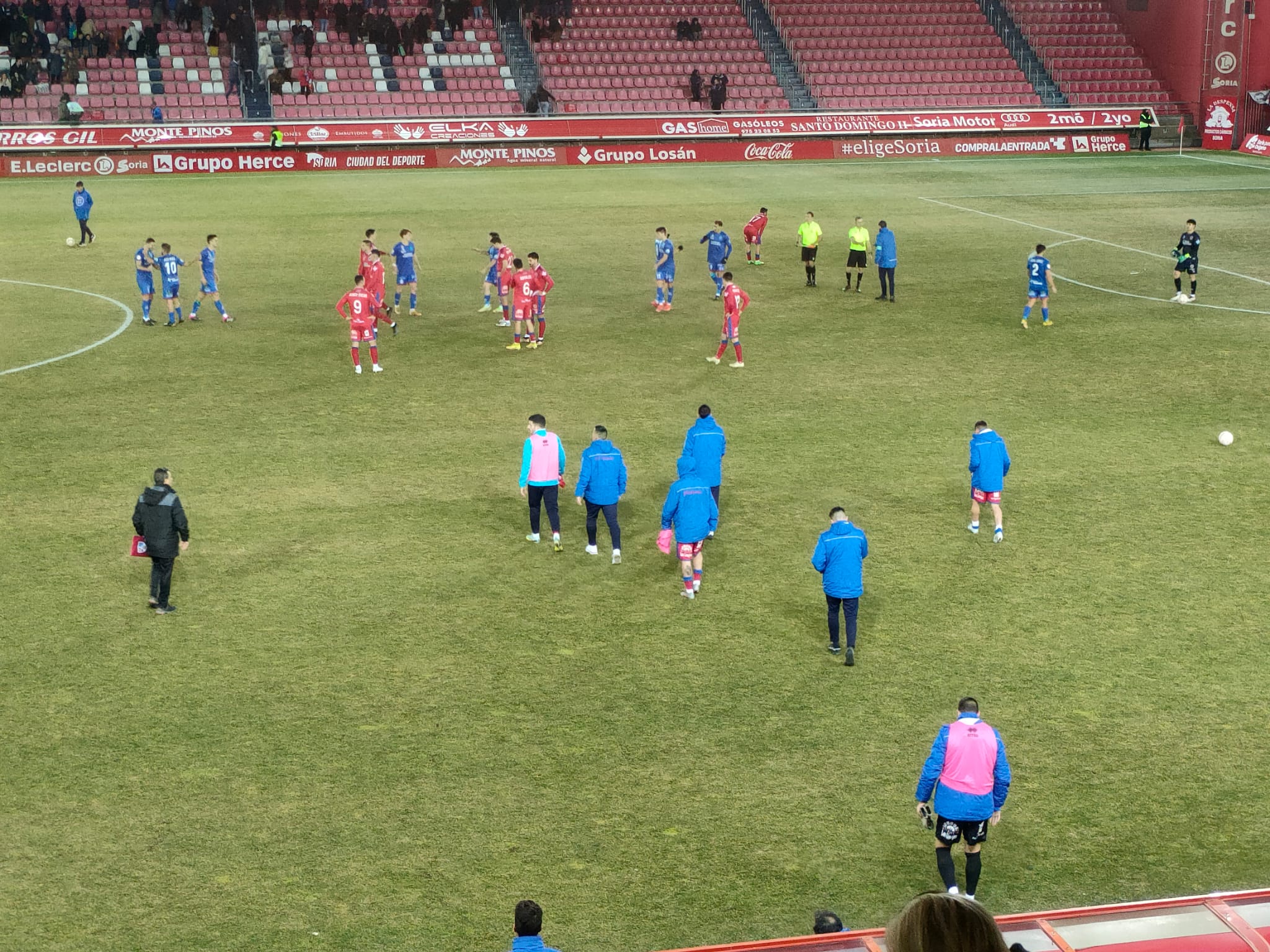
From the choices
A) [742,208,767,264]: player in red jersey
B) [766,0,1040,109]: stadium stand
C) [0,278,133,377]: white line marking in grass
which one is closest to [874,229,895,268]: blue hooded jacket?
[742,208,767,264]: player in red jersey

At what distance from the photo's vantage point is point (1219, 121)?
6506 cm

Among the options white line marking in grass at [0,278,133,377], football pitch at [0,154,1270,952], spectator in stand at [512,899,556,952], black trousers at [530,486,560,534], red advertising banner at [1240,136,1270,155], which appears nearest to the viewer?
spectator in stand at [512,899,556,952]

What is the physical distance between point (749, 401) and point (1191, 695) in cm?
1196

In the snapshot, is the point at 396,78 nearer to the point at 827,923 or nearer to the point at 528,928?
the point at 528,928

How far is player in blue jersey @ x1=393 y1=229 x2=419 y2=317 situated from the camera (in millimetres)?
30406

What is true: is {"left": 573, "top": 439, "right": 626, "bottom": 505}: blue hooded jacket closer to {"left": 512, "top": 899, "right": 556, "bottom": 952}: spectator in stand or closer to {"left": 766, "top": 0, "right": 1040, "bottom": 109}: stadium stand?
{"left": 512, "top": 899, "right": 556, "bottom": 952}: spectator in stand

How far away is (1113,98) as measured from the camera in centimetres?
6825

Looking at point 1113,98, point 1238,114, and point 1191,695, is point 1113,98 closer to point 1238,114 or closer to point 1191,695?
point 1238,114

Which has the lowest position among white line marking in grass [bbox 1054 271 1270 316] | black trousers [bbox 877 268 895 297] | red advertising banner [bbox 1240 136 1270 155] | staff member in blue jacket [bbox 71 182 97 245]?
white line marking in grass [bbox 1054 271 1270 316]

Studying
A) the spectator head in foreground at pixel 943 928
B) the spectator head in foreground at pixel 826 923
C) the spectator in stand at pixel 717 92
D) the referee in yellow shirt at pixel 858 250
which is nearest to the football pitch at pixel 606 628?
the referee in yellow shirt at pixel 858 250

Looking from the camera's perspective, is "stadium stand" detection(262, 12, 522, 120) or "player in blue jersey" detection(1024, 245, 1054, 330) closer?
"player in blue jersey" detection(1024, 245, 1054, 330)

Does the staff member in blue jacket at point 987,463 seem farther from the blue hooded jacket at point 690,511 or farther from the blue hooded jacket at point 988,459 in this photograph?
the blue hooded jacket at point 690,511

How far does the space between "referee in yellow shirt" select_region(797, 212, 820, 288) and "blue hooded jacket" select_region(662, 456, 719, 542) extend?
1851 centimetres

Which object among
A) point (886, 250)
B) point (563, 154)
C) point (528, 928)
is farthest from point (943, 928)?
point (563, 154)
